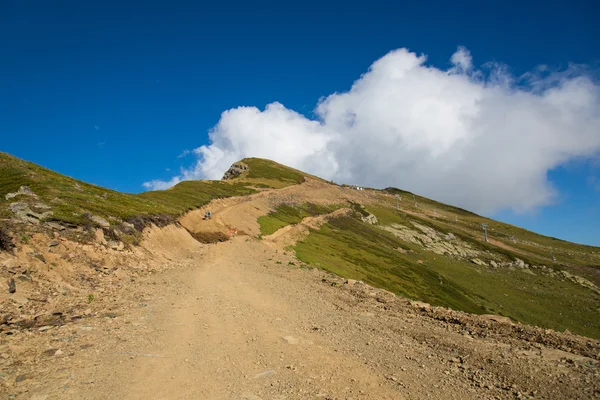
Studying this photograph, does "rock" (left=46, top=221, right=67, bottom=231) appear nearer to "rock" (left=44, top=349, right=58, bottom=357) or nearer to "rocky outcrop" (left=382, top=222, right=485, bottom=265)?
"rock" (left=44, top=349, right=58, bottom=357)

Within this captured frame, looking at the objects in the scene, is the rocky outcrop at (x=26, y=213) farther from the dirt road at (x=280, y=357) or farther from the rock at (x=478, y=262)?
the rock at (x=478, y=262)

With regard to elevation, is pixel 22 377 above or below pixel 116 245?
below

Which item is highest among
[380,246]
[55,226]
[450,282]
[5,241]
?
[380,246]

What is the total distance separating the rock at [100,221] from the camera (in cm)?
3051

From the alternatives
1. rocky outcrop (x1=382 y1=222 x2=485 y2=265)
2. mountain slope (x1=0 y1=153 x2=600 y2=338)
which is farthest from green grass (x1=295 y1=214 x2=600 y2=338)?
rocky outcrop (x1=382 y1=222 x2=485 y2=265)

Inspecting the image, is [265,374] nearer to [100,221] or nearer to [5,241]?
[5,241]

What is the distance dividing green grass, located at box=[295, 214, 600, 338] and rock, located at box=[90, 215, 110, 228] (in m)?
25.1

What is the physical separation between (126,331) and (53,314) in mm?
4165

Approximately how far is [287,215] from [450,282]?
43.9 meters

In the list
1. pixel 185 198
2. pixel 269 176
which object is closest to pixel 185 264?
pixel 185 198

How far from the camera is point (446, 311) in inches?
837

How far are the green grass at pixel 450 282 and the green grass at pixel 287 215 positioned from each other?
7.33 metres

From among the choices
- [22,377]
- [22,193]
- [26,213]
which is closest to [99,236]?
[26,213]

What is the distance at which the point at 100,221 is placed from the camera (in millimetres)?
31031
